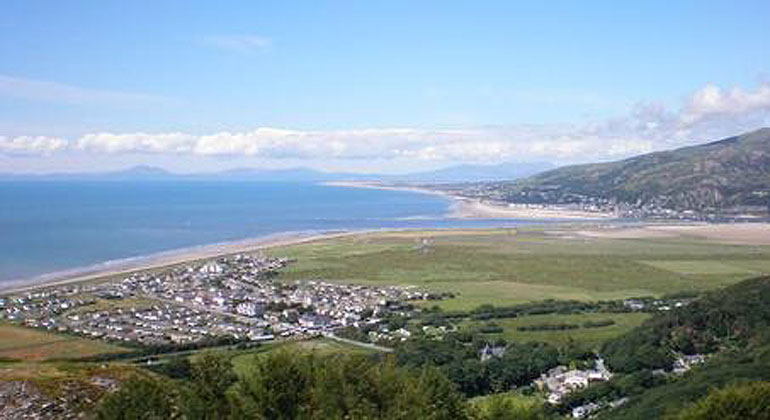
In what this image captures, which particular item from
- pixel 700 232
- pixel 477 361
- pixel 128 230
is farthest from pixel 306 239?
pixel 477 361

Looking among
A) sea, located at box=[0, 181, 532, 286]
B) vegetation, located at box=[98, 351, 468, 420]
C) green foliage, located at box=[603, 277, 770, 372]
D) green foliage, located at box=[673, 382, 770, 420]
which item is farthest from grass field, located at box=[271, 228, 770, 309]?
green foliage, located at box=[673, 382, 770, 420]

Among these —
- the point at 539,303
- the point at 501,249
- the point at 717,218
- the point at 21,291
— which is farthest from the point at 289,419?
the point at 717,218

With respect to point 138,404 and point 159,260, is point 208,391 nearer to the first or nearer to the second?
point 138,404

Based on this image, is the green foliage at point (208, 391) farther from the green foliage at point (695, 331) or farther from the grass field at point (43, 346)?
the green foliage at point (695, 331)

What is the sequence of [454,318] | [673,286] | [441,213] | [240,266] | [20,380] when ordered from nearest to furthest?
[20,380] < [454,318] < [673,286] < [240,266] < [441,213]

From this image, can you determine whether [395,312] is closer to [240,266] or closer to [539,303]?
[539,303]

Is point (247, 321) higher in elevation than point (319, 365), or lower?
lower

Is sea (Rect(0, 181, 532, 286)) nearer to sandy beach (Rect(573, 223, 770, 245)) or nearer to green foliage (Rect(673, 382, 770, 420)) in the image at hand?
sandy beach (Rect(573, 223, 770, 245))
